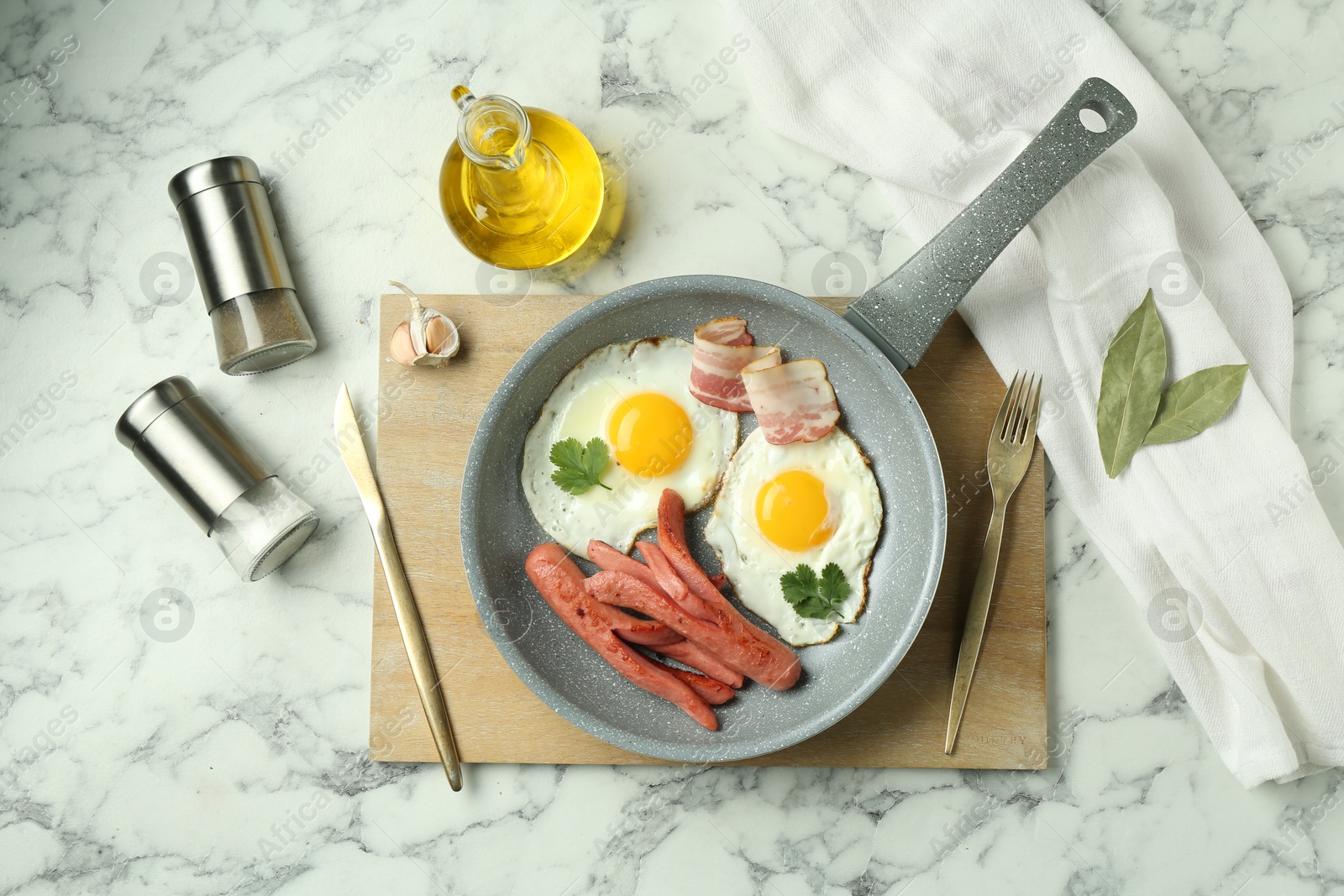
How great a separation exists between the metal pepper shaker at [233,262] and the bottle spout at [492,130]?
22.3 inches

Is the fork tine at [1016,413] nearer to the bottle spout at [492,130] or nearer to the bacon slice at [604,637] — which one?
the bacon slice at [604,637]

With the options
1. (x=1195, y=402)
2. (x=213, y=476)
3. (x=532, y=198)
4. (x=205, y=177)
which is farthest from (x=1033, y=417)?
(x=205, y=177)

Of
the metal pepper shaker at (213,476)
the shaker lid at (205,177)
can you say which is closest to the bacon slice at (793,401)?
the metal pepper shaker at (213,476)

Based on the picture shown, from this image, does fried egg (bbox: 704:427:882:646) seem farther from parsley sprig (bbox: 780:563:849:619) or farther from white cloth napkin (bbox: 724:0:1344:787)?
white cloth napkin (bbox: 724:0:1344:787)

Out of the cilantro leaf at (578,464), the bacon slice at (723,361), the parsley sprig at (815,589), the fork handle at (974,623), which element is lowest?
the fork handle at (974,623)

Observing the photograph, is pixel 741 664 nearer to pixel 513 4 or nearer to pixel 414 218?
pixel 414 218

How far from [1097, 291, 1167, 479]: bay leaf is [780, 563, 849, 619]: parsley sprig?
67 centimetres

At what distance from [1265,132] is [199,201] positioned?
8.43 feet

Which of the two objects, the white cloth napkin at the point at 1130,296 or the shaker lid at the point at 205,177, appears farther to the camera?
the shaker lid at the point at 205,177

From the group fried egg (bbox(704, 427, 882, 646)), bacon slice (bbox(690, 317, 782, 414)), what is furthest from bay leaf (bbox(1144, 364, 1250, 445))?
bacon slice (bbox(690, 317, 782, 414))

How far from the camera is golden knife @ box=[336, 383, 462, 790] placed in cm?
196

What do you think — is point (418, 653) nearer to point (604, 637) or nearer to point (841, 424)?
point (604, 637)

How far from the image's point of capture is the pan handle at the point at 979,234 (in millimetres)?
1845

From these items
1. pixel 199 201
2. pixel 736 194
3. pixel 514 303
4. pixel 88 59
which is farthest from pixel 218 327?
pixel 736 194
